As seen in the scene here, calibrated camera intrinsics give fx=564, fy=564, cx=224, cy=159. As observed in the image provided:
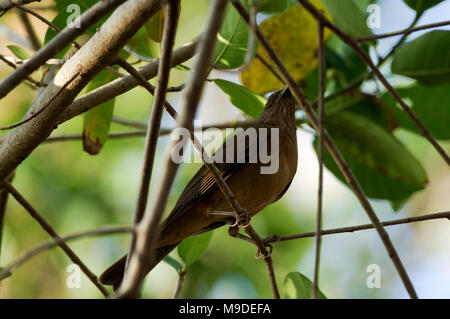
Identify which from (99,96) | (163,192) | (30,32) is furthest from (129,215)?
(163,192)

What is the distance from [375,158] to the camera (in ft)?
11.6

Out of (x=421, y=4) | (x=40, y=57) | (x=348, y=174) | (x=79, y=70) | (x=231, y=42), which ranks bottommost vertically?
(x=348, y=174)

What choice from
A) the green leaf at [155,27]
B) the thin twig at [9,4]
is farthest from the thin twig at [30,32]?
the thin twig at [9,4]

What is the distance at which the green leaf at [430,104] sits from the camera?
3.86 metres

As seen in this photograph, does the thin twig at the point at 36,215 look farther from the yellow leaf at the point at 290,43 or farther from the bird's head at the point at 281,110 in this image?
the bird's head at the point at 281,110

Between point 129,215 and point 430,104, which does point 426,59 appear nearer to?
point 430,104

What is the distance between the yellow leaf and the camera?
3.64 m

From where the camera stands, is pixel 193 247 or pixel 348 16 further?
pixel 193 247

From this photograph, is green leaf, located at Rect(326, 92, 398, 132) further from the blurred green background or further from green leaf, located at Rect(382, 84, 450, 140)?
the blurred green background

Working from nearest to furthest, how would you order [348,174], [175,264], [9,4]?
[348,174], [9,4], [175,264]

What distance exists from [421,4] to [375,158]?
0.96 meters

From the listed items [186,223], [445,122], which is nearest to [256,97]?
[186,223]

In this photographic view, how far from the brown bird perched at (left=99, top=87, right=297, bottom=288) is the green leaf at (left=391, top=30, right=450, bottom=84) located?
861 mm
